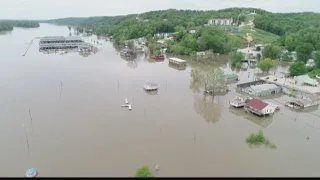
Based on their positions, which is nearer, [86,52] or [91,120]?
[91,120]

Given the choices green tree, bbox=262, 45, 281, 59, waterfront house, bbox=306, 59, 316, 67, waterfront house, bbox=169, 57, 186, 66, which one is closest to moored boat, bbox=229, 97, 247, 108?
waterfront house, bbox=169, 57, 186, 66

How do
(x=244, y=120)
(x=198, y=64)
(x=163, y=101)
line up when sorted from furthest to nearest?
(x=198, y=64) → (x=163, y=101) → (x=244, y=120)

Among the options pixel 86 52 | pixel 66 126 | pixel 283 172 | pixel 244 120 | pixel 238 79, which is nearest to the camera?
pixel 283 172

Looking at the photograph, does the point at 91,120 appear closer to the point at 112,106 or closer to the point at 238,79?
the point at 112,106

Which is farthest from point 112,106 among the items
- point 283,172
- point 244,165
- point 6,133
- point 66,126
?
point 283,172

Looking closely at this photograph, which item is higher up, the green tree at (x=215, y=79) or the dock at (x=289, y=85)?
the green tree at (x=215, y=79)

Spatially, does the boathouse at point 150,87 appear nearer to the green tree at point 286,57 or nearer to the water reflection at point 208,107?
the water reflection at point 208,107

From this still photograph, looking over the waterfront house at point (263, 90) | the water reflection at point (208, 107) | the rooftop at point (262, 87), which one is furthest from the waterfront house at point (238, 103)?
the rooftop at point (262, 87)
